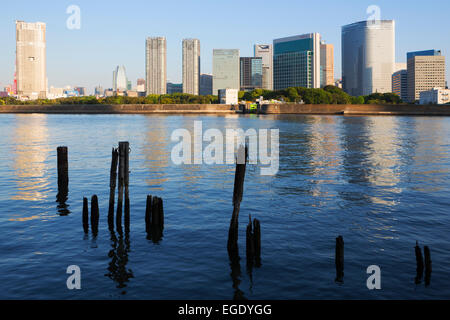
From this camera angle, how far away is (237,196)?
51.0 ft

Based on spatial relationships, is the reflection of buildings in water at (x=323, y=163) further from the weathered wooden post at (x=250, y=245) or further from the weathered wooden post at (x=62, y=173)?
the weathered wooden post at (x=62, y=173)

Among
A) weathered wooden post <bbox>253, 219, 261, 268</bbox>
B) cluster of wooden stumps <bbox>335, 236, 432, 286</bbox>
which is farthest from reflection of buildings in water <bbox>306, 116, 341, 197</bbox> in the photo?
cluster of wooden stumps <bbox>335, 236, 432, 286</bbox>

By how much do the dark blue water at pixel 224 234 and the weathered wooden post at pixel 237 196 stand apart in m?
0.41

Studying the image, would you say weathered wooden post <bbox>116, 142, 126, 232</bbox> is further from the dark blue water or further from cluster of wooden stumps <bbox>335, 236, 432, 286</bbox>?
cluster of wooden stumps <bbox>335, 236, 432, 286</bbox>

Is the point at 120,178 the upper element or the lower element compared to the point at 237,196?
upper

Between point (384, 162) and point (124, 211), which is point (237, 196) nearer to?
point (124, 211)

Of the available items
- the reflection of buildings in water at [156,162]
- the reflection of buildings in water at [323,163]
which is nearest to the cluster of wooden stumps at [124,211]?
the reflection of buildings in water at [156,162]

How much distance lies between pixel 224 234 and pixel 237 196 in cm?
301

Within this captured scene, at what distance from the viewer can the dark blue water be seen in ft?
43.0

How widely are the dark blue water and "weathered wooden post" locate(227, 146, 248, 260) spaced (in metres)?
0.41

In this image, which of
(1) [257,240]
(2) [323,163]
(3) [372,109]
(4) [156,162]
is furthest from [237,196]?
(3) [372,109]

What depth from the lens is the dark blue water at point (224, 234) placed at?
43.0 feet
